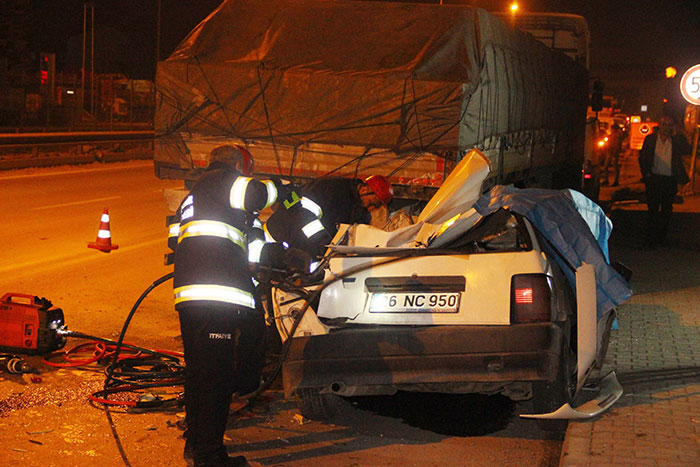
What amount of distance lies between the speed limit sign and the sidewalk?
3.56 metres

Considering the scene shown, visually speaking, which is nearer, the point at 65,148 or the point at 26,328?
the point at 26,328

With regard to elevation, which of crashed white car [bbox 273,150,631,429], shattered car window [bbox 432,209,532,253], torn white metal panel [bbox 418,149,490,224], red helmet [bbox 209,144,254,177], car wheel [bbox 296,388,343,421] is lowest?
car wheel [bbox 296,388,343,421]

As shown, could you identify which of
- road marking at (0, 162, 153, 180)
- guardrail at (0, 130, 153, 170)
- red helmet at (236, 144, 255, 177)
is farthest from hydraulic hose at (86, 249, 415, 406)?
guardrail at (0, 130, 153, 170)

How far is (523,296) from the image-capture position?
202 inches

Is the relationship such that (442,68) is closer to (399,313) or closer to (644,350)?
(644,350)

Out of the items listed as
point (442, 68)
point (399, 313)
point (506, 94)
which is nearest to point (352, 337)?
point (399, 313)

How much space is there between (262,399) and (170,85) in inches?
181

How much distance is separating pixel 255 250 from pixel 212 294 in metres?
0.84

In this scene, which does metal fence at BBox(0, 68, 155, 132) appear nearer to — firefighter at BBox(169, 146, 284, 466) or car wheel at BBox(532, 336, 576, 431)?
firefighter at BBox(169, 146, 284, 466)

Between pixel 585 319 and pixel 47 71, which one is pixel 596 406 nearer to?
pixel 585 319

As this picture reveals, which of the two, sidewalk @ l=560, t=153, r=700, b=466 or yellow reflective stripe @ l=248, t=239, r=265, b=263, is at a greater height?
yellow reflective stripe @ l=248, t=239, r=265, b=263

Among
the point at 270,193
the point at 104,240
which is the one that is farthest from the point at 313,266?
the point at 104,240

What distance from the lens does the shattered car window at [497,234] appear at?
5430mm

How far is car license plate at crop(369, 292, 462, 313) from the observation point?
5.23m
